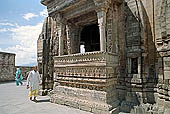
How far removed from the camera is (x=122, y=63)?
19.7ft

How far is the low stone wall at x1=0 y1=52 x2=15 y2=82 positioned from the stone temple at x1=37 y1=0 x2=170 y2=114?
1316cm

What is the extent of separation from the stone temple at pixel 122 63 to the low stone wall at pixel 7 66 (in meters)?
13.2

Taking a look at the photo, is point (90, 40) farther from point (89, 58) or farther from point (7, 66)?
point (7, 66)

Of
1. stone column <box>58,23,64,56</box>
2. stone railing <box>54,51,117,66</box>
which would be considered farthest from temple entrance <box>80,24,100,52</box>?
stone railing <box>54,51,117,66</box>

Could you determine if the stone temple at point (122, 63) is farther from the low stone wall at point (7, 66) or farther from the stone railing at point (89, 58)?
the low stone wall at point (7, 66)

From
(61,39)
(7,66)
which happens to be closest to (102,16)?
(61,39)

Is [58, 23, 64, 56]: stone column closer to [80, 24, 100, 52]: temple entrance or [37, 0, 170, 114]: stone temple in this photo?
[37, 0, 170, 114]: stone temple

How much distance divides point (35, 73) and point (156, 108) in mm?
5920

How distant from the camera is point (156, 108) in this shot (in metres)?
4.79

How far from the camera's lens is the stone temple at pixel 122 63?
4941 millimetres

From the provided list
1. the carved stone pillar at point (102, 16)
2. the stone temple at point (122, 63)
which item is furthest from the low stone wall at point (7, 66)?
the carved stone pillar at point (102, 16)

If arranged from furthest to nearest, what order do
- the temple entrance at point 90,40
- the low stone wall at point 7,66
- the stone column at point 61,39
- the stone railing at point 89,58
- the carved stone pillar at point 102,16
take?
the low stone wall at point 7,66 → the temple entrance at point 90,40 → the stone column at point 61,39 → the carved stone pillar at point 102,16 → the stone railing at point 89,58

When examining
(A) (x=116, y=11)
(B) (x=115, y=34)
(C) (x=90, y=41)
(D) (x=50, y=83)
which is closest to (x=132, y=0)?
(A) (x=116, y=11)

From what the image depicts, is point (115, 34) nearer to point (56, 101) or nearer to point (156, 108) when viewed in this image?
point (156, 108)
